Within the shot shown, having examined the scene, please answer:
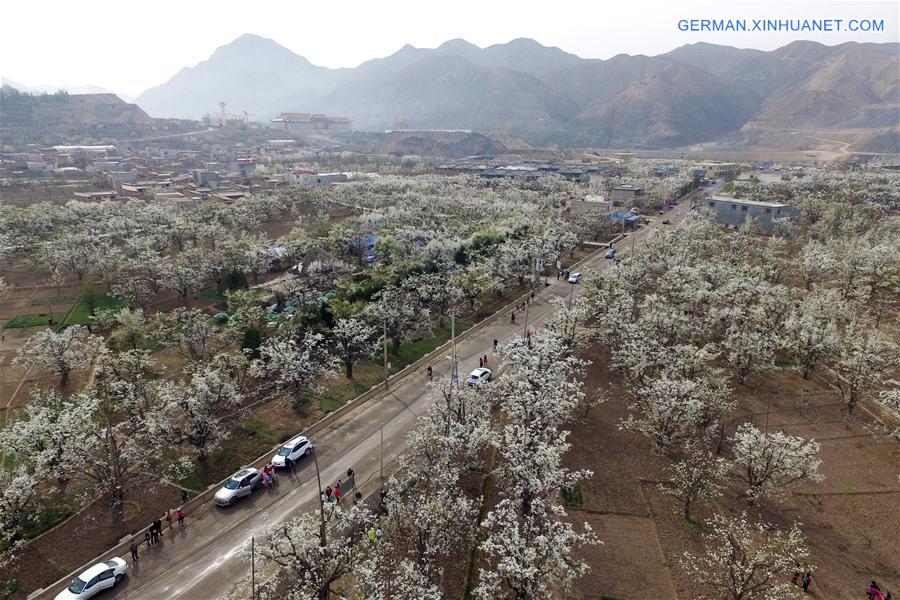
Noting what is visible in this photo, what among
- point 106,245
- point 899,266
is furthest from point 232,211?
point 899,266

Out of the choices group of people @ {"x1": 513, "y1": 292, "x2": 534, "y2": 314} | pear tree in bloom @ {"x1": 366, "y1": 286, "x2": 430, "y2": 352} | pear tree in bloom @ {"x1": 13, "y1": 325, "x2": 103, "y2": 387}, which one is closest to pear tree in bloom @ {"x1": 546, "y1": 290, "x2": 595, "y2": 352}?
pear tree in bloom @ {"x1": 366, "y1": 286, "x2": 430, "y2": 352}

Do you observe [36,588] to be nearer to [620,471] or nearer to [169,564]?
[169,564]

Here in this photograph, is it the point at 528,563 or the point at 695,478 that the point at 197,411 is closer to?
the point at 528,563

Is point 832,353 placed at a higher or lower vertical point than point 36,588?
higher

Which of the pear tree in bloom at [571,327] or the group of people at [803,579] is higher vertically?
the pear tree in bloom at [571,327]

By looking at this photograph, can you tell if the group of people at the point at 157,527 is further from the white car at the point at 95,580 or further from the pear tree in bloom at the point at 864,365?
the pear tree in bloom at the point at 864,365

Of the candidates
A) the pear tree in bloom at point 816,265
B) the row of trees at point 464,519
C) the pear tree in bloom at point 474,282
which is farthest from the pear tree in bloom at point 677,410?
the pear tree in bloom at point 816,265

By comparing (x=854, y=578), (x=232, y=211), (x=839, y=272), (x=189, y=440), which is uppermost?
(x=232, y=211)
